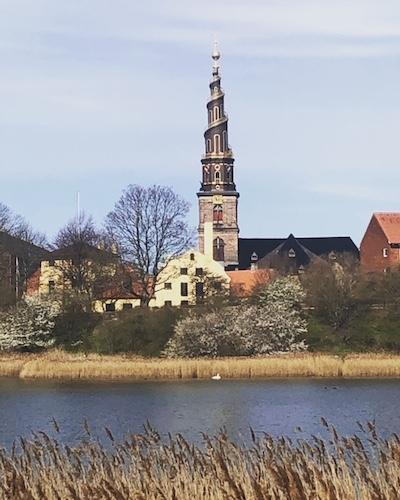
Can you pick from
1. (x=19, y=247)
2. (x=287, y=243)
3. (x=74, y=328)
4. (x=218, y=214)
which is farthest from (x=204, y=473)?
(x=218, y=214)

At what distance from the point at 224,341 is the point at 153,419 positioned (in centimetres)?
2020

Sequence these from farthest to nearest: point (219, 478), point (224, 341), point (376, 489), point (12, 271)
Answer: point (12, 271) → point (224, 341) → point (219, 478) → point (376, 489)

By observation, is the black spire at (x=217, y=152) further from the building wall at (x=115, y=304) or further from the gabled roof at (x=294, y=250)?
the building wall at (x=115, y=304)

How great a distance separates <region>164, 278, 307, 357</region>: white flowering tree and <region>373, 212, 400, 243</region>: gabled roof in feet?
104

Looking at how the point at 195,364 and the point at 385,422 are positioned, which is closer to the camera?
the point at 385,422

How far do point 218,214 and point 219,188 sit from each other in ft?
9.11

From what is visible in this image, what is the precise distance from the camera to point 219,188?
10794 cm

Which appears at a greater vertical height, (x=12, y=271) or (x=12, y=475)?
(x=12, y=271)

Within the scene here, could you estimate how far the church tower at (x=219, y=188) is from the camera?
106 m

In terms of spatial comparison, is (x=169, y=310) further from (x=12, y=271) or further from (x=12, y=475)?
(x=12, y=475)

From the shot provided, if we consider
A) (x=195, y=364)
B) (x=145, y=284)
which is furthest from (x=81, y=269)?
(x=195, y=364)

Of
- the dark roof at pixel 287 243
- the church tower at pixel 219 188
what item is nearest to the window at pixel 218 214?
the church tower at pixel 219 188

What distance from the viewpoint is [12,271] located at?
209 feet

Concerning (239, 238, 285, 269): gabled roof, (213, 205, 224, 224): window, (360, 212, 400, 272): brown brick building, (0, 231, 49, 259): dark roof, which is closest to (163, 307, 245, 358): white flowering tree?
(0, 231, 49, 259): dark roof
